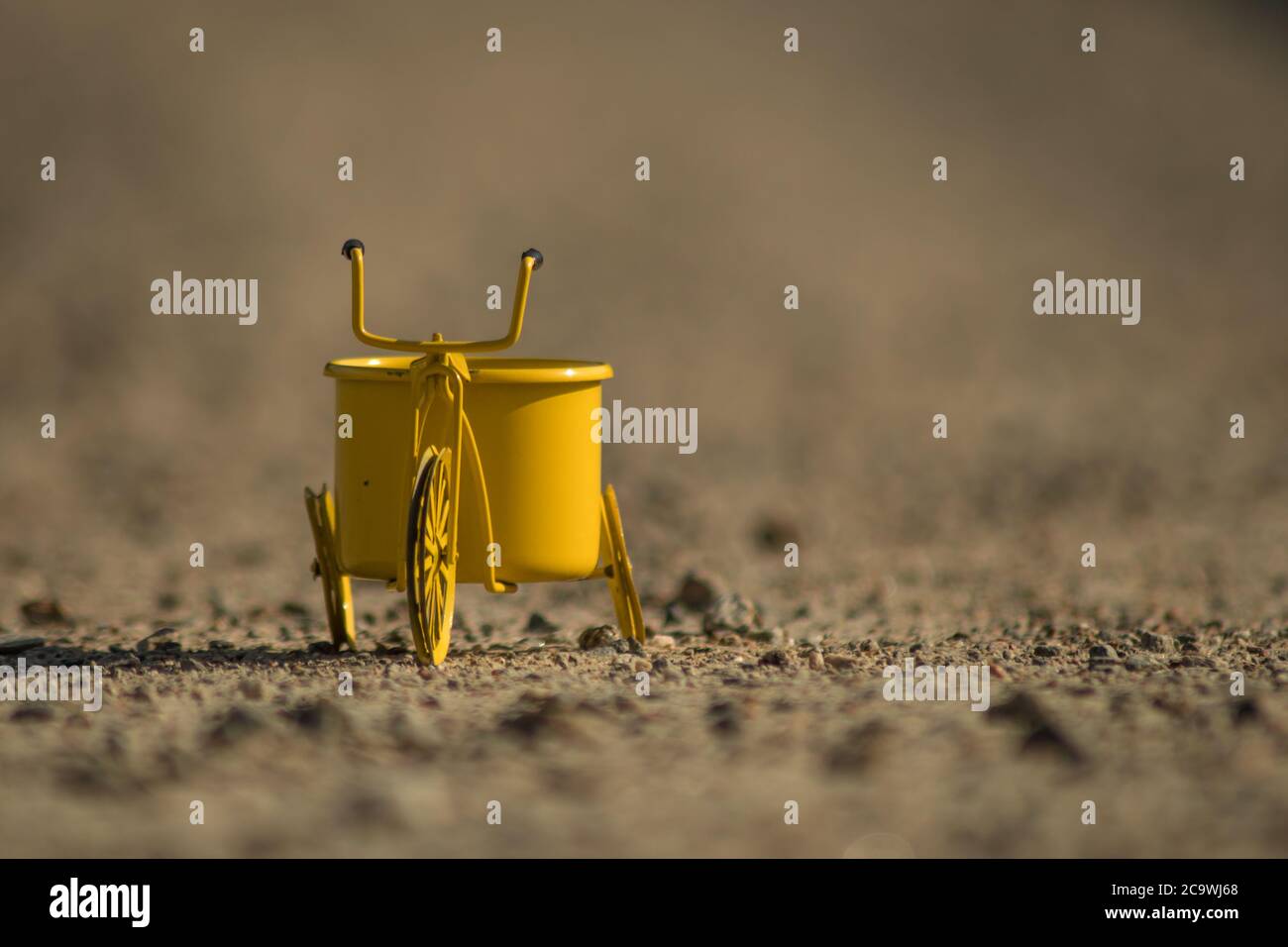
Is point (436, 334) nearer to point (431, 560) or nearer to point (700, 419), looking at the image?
point (431, 560)

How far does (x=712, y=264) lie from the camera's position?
1988 cm

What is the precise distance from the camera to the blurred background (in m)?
11.1

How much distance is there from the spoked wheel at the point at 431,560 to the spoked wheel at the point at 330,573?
2.43ft

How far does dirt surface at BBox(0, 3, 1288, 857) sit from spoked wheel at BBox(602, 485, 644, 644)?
0.22 meters

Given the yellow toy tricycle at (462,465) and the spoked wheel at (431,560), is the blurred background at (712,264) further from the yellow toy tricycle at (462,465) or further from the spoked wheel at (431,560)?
the spoked wheel at (431,560)

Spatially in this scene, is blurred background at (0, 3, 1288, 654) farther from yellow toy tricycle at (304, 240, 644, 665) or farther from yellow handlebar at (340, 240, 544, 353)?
yellow handlebar at (340, 240, 544, 353)

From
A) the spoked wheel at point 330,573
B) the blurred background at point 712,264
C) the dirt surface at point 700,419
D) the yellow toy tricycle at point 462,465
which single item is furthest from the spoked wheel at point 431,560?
the blurred background at point 712,264

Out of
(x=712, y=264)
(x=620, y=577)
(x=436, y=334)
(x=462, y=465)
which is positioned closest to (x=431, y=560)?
(x=462, y=465)

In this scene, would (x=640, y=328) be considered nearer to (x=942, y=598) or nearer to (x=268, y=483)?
(x=268, y=483)

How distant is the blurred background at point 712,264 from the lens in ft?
36.6

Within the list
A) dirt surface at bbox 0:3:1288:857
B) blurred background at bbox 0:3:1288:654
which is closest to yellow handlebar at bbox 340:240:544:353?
dirt surface at bbox 0:3:1288:857

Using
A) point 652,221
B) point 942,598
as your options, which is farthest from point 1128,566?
Answer: point 652,221

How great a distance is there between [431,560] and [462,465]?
360 mm

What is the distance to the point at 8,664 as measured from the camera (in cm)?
650
